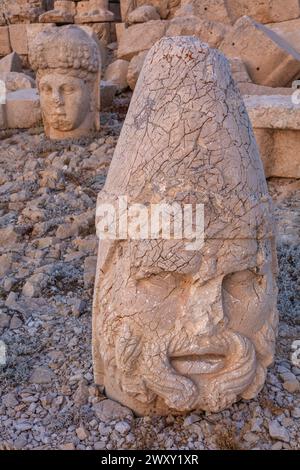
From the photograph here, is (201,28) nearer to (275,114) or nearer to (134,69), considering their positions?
(134,69)

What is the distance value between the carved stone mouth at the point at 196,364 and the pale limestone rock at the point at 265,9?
287 inches

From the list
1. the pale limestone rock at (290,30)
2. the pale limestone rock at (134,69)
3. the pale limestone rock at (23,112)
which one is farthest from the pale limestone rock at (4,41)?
the pale limestone rock at (290,30)

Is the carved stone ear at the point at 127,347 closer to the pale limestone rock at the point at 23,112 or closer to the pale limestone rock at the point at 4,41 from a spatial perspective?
the pale limestone rock at the point at 23,112

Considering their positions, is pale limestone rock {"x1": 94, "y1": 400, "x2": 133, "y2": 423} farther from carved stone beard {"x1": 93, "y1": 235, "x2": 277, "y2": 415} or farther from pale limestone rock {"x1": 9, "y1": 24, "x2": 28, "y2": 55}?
pale limestone rock {"x1": 9, "y1": 24, "x2": 28, "y2": 55}

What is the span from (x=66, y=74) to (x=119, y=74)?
2.99 meters

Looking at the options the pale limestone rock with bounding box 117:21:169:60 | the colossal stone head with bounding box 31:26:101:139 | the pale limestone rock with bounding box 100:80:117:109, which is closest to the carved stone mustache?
the colossal stone head with bounding box 31:26:101:139

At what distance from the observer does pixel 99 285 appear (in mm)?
2076

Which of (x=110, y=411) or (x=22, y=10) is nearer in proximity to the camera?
(x=110, y=411)

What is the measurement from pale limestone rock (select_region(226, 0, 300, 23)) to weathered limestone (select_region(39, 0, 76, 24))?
14.2 ft

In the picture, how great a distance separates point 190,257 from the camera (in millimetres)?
1868

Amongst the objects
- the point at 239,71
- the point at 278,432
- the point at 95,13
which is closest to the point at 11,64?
the point at 95,13

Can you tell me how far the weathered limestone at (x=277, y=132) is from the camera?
4.49m

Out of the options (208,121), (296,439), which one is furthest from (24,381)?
(208,121)

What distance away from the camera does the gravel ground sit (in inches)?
80.4
